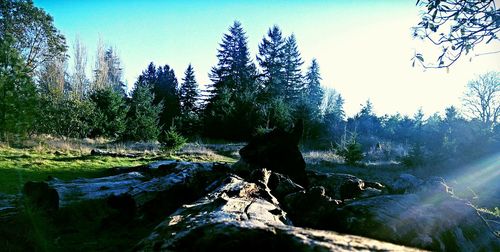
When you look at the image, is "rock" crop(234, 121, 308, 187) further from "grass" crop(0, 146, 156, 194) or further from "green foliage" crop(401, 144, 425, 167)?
"green foliage" crop(401, 144, 425, 167)

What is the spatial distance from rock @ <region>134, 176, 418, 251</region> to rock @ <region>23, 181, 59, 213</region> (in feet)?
9.22

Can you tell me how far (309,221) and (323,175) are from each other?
309 centimetres

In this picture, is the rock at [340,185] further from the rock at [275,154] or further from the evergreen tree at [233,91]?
the evergreen tree at [233,91]

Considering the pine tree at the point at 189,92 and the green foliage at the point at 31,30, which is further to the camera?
the pine tree at the point at 189,92

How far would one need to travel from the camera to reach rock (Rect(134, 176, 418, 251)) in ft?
6.84

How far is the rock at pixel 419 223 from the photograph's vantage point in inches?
124

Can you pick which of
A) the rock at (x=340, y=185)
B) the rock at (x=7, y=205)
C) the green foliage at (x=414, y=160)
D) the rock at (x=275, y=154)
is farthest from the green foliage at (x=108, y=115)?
the rock at (x=340, y=185)

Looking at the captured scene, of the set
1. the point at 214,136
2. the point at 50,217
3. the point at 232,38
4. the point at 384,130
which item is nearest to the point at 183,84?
the point at 232,38

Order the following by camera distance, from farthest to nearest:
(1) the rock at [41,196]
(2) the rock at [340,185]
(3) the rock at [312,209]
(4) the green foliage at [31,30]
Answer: (4) the green foliage at [31,30], (2) the rock at [340,185], (1) the rock at [41,196], (3) the rock at [312,209]

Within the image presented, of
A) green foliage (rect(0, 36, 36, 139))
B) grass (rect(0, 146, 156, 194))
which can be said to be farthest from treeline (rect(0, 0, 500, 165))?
grass (rect(0, 146, 156, 194))

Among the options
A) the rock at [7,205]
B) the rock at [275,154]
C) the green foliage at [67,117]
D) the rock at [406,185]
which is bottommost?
the rock at [7,205]

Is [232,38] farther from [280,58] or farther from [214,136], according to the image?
[214,136]

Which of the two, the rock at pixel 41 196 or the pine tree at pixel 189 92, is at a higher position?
the pine tree at pixel 189 92

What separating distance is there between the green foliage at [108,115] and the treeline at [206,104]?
0.08 metres
